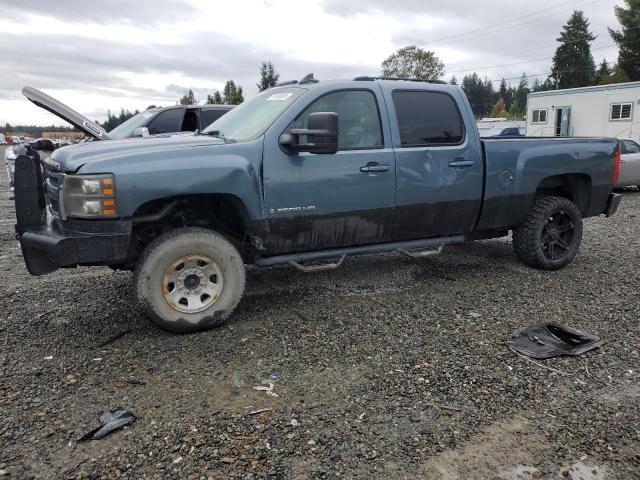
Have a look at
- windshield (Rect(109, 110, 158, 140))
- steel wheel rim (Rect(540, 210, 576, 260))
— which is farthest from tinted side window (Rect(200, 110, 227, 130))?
steel wheel rim (Rect(540, 210, 576, 260))

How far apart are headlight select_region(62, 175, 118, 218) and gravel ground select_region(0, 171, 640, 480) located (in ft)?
3.35

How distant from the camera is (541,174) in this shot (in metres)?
5.67

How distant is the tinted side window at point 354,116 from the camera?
467cm

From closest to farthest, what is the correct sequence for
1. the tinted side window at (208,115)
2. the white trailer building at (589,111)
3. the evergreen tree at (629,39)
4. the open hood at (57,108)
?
the open hood at (57,108) < the tinted side window at (208,115) < the white trailer building at (589,111) < the evergreen tree at (629,39)

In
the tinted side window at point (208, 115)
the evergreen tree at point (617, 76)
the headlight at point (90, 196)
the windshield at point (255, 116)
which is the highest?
the evergreen tree at point (617, 76)

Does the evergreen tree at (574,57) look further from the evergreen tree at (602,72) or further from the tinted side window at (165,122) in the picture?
the tinted side window at (165,122)

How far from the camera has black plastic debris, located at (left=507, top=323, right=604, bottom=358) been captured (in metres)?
3.89

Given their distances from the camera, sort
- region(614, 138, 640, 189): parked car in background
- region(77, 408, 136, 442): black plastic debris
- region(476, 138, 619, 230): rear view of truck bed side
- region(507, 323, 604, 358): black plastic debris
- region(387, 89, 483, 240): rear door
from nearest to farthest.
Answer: region(77, 408, 136, 442): black plastic debris → region(507, 323, 604, 358): black plastic debris → region(387, 89, 483, 240): rear door → region(476, 138, 619, 230): rear view of truck bed side → region(614, 138, 640, 189): parked car in background

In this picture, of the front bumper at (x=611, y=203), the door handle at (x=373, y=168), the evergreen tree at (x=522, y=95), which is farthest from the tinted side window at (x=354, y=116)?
the evergreen tree at (x=522, y=95)

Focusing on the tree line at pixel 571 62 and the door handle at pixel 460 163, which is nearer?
the door handle at pixel 460 163

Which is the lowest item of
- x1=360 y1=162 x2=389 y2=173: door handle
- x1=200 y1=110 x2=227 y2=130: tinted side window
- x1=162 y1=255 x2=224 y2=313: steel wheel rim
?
x1=162 y1=255 x2=224 y2=313: steel wheel rim

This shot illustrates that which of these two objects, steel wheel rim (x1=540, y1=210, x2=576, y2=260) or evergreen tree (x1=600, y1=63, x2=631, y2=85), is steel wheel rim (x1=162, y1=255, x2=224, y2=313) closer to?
steel wheel rim (x1=540, y1=210, x2=576, y2=260)

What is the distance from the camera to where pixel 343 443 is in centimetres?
279

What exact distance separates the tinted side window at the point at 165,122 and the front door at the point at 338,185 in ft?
18.4
